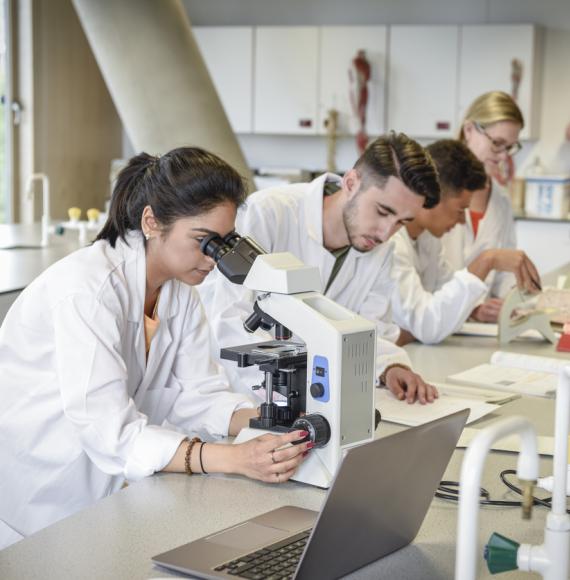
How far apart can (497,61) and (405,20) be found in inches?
38.1

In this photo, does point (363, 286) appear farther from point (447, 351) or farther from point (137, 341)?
point (137, 341)

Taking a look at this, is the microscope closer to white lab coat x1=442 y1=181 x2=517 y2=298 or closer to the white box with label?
white lab coat x1=442 y1=181 x2=517 y2=298

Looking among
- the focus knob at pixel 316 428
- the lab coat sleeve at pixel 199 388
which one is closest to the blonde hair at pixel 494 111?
the lab coat sleeve at pixel 199 388

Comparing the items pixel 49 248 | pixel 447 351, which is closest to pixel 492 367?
pixel 447 351

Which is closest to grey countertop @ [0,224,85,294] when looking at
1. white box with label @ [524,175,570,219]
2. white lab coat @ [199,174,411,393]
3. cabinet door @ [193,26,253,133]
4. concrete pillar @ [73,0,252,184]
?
concrete pillar @ [73,0,252,184]

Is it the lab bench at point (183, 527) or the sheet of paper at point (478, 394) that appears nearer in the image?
the lab bench at point (183, 527)

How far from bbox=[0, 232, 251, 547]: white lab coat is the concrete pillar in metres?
3.36

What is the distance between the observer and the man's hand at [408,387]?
234 cm

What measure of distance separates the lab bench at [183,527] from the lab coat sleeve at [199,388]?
1.00ft

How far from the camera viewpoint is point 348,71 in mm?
7078

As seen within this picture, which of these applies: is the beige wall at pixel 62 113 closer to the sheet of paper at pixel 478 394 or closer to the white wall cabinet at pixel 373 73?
the white wall cabinet at pixel 373 73

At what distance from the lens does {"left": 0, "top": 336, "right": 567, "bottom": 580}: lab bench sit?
4.35 ft

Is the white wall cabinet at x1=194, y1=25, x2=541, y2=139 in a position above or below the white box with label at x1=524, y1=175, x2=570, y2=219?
above

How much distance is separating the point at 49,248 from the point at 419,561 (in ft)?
11.5
